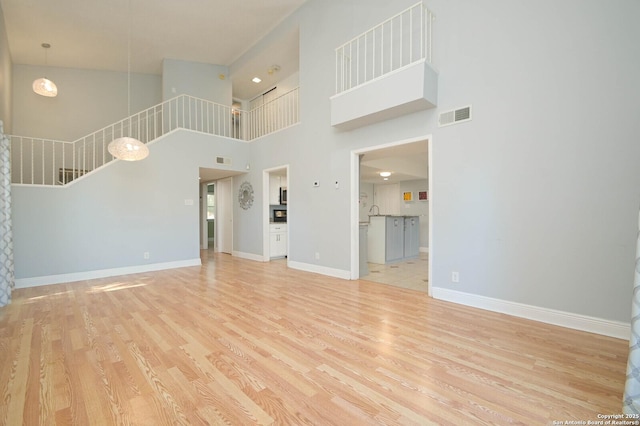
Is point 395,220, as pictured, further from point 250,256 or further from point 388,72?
point 250,256

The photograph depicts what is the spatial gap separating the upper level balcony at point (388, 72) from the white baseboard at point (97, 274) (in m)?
4.38

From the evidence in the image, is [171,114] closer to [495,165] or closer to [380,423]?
[495,165]

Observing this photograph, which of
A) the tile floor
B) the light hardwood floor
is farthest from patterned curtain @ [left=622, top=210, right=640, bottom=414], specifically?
the tile floor

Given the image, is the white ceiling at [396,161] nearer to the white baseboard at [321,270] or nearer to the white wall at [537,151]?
the white wall at [537,151]

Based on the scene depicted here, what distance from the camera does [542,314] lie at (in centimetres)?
280

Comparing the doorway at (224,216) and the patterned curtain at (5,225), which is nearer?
the patterned curtain at (5,225)

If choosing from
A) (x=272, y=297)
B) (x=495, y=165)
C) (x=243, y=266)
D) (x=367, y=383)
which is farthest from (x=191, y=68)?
(x=367, y=383)

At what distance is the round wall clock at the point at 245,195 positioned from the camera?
6.85 metres

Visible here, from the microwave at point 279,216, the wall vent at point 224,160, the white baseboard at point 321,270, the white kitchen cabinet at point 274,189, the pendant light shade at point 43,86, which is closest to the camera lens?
the white baseboard at point 321,270

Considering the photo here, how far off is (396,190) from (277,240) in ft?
14.8

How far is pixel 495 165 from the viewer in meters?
3.13

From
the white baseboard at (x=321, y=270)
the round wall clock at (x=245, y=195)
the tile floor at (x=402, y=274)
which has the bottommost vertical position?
the tile floor at (x=402, y=274)

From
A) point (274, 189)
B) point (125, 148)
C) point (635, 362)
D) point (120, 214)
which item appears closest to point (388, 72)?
point (635, 362)

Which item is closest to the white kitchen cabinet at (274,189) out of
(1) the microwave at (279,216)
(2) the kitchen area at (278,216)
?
(2) the kitchen area at (278,216)
